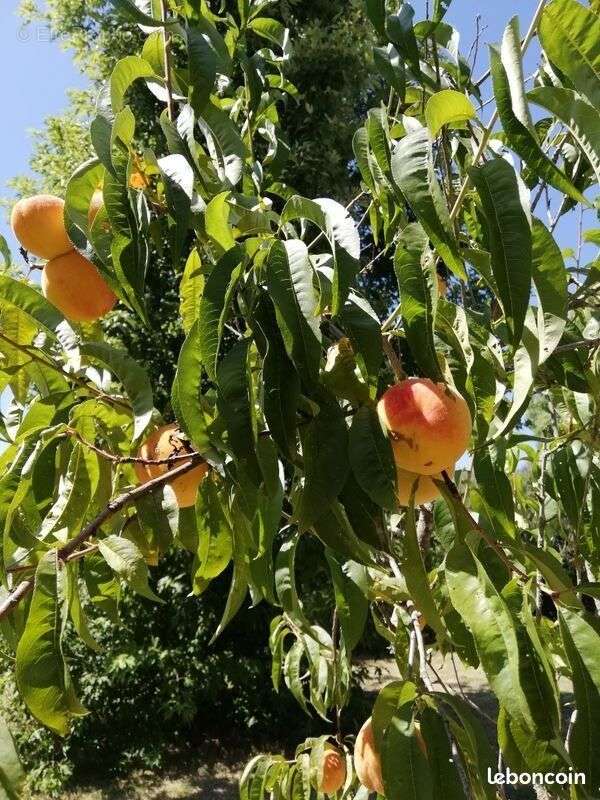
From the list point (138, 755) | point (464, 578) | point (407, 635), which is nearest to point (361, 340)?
point (464, 578)

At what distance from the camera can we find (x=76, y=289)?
96cm

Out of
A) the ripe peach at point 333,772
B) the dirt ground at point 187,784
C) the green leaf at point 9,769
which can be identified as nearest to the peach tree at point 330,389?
the green leaf at point 9,769

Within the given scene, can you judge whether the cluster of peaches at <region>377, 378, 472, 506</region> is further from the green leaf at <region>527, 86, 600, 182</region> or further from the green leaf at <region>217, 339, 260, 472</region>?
the green leaf at <region>527, 86, 600, 182</region>

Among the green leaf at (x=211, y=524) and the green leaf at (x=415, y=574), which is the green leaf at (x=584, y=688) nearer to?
the green leaf at (x=415, y=574)

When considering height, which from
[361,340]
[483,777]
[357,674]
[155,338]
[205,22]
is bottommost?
[357,674]

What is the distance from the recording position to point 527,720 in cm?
57

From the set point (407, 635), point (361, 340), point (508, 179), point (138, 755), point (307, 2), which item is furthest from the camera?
point (307, 2)

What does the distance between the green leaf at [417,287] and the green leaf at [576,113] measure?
15cm

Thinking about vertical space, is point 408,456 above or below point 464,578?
above

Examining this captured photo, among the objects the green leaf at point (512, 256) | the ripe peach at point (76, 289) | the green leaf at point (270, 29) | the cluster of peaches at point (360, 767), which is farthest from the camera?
the green leaf at point (270, 29)

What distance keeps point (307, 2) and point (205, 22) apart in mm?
6012

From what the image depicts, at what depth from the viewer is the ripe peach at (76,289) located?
3.15 ft

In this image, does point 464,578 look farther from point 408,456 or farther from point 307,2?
point 307,2

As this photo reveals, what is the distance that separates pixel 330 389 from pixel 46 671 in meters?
0.39
